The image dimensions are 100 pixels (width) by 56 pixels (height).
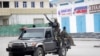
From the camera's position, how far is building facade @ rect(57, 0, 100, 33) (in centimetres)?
4362

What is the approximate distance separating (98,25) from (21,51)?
25.9 m

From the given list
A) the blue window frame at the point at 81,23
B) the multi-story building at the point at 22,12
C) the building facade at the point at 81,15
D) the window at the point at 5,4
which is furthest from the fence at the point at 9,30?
the blue window frame at the point at 81,23

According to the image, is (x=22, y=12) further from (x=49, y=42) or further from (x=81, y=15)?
(x=49, y=42)

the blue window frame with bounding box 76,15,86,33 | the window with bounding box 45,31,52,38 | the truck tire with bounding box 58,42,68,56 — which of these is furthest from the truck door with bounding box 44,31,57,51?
the blue window frame with bounding box 76,15,86,33

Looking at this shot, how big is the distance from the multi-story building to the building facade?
3266 centimetres

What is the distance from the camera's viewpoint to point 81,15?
4662cm

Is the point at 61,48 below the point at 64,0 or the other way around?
below

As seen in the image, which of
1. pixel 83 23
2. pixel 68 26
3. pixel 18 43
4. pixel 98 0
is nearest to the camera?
pixel 18 43

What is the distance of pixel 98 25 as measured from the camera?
4316 cm

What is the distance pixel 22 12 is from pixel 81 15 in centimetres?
3995

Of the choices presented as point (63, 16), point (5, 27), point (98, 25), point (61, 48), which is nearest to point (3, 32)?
point (5, 27)

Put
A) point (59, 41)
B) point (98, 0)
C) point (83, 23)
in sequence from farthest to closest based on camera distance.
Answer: point (83, 23), point (98, 0), point (59, 41)

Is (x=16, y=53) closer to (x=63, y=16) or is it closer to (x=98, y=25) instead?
(x=98, y=25)

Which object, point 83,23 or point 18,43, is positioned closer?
point 18,43
